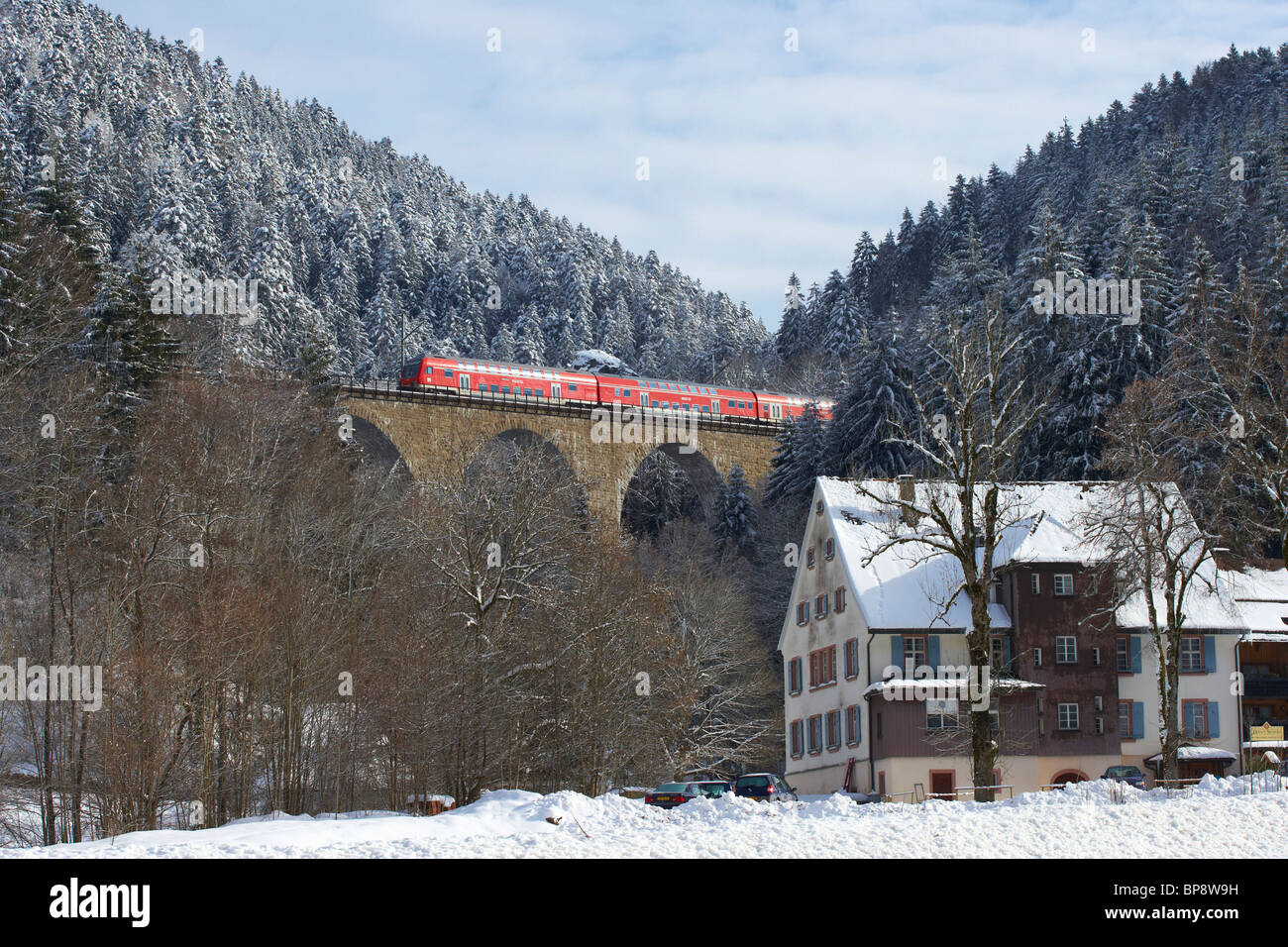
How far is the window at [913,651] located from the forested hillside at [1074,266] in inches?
364

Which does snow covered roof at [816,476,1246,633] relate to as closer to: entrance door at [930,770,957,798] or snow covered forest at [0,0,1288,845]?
snow covered forest at [0,0,1288,845]

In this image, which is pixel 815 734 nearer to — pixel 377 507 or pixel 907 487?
pixel 907 487

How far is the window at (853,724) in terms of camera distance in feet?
126

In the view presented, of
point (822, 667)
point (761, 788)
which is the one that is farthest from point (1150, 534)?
point (822, 667)

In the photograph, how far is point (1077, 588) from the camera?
3994 cm

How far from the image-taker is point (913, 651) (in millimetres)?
38500

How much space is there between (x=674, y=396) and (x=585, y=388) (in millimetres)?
6249

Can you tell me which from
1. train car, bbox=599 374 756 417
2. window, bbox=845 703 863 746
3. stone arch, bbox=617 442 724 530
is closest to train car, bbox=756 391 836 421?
train car, bbox=599 374 756 417

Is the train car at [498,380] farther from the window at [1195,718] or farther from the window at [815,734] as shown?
the window at [1195,718]

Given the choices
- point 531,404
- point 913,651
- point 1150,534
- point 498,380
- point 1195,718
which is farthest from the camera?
point 498,380

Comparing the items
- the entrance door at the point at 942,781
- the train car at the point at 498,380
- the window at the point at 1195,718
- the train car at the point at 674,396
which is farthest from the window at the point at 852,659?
the train car at the point at 674,396

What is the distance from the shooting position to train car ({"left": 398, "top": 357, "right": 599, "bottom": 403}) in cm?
6750

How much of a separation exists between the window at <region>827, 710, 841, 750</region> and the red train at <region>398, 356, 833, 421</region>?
102 ft

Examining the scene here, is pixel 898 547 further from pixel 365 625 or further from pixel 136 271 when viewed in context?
pixel 136 271
